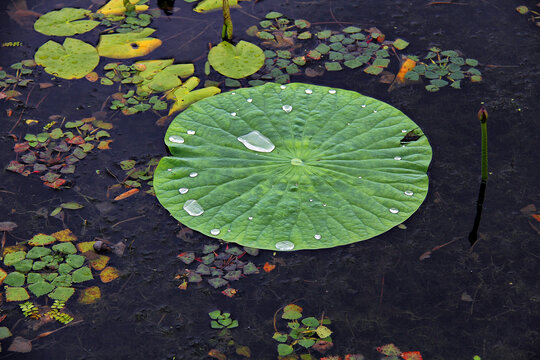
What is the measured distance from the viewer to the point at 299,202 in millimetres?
3301

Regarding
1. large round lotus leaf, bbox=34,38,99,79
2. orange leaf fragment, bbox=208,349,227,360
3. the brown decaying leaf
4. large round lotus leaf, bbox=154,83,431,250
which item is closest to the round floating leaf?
the brown decaying leaf

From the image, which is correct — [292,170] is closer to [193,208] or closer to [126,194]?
[193,208]

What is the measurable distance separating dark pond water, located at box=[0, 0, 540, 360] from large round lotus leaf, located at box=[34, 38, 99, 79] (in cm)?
8

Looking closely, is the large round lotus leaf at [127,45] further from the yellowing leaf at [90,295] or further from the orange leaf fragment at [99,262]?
the yellowing leaf at [90,295]

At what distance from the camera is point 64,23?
482 cm

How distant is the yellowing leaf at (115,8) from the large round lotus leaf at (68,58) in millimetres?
463

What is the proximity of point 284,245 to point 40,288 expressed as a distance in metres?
1.24

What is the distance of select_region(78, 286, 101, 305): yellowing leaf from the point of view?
9.92 ft

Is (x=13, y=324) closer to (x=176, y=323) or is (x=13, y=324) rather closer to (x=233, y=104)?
(x=176, y=323)

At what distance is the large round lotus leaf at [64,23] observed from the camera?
4.73m

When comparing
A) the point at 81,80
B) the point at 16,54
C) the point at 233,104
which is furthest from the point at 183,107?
the point at 16,54

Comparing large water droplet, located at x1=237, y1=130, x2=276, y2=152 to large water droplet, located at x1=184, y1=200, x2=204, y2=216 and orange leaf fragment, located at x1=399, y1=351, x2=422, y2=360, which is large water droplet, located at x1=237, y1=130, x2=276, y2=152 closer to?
large water droplet, located at x1=184, y1=200, x2=204, y2=216

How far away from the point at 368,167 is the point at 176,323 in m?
1.37

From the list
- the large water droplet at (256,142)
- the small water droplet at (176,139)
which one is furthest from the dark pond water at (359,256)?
the large water droplet at (256,142)
